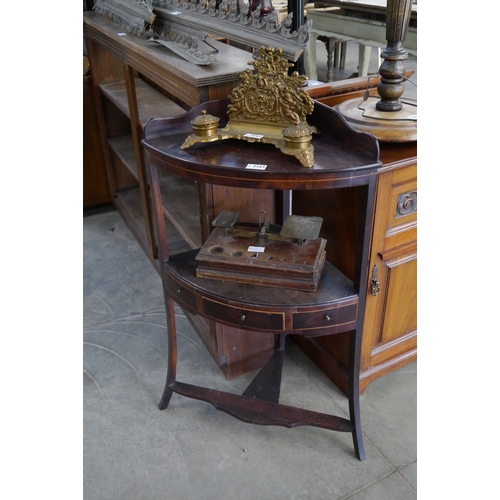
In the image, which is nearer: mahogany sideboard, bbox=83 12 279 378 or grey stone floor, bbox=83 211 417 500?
grey stone floor, bbox=83 211 417 500

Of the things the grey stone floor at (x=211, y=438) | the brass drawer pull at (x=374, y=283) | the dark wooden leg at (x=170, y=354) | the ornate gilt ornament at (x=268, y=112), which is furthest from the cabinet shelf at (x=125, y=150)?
the brass drawer pull at (x=374, y=283)

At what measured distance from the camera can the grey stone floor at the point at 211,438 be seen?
5.88ft

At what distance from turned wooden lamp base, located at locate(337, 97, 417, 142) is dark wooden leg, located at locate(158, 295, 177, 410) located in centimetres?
96

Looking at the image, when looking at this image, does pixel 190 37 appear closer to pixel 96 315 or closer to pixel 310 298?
pixel 310 298

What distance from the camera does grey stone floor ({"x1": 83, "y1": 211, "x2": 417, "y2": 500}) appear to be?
179cm

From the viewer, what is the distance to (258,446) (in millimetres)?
1945

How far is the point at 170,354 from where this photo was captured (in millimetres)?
2049

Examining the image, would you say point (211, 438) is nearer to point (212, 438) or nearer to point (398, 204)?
point (212, 438)

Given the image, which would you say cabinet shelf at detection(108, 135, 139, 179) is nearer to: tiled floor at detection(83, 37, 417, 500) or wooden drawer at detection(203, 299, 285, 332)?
tiled floor at detection(83, 37, 417, 500)

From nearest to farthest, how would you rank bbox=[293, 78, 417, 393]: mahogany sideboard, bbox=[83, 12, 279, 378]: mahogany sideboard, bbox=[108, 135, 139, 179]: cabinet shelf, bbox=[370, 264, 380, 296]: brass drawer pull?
bbox=[293, 78, 417, 393]: mahogany sideboard
bbox=[370, 264, 380, 296]: brass drawer pull
bbox=[83, 12, 279, 378]: mahogany sideboard
bbox=[108, 135, 139, 179]: cabinet shelf

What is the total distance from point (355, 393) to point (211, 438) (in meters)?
→ 0.61

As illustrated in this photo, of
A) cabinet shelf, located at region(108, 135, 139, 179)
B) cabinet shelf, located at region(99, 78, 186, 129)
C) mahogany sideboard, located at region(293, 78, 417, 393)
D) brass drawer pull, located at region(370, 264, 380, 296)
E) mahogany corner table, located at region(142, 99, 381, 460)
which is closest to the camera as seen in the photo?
mahogany corner table, located at region(142, 99, 381, 460)

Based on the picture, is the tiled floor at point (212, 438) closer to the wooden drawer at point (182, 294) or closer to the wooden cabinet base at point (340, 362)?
the wooden cabinet base at point (340, 362)

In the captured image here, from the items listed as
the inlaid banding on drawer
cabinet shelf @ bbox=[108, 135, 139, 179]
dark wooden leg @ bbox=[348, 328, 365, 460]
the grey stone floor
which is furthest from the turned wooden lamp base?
cabinet shelf @ bbox=[108, 135, 139, 179]
